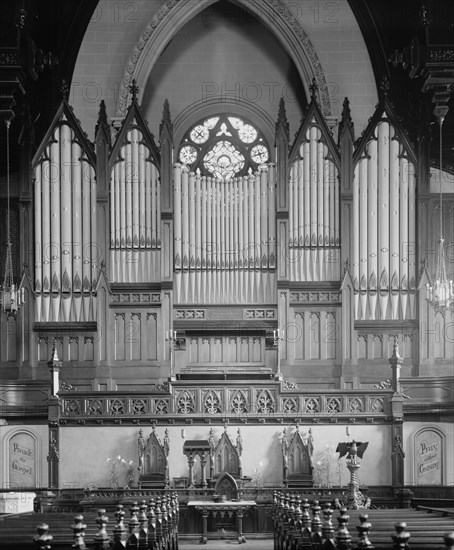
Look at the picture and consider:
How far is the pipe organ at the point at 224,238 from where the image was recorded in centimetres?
2211

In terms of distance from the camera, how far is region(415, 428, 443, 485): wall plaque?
19.9 metres

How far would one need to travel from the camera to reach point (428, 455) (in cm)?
1995

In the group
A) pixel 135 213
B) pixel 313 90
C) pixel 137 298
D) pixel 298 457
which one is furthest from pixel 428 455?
pixel 313 90

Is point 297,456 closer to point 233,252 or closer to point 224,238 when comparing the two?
point 233,252

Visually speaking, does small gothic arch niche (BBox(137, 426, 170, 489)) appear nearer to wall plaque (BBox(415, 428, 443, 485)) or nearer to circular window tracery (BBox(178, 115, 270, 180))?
wall plaque (BBox(415, 428, 443, 485))

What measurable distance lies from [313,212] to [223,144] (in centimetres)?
355

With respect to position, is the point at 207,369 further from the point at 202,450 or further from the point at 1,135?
the point at 1,135

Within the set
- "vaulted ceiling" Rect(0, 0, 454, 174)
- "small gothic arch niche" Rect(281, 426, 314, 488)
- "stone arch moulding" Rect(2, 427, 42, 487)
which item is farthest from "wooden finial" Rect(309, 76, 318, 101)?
"stone arch moulding" Rect(2, 427, 42, 487)

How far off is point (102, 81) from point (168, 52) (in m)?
1.59

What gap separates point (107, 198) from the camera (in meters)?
22.3

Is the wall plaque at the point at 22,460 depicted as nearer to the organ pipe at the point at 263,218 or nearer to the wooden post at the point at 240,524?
the wooden post at the point at 240,524

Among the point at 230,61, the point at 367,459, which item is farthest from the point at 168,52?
the point at 367,459

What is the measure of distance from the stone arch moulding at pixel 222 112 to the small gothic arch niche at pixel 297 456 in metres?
7.98

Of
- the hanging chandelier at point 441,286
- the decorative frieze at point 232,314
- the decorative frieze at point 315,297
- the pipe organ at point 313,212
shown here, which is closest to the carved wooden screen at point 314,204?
the pipe organ at point 313,212
